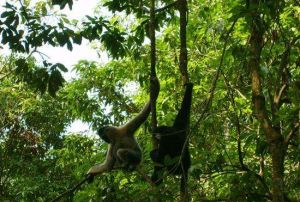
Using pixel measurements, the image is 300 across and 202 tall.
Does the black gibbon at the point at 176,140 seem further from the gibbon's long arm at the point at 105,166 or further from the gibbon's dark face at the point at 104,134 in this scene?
the gibbon's dark face at the point at 104,134

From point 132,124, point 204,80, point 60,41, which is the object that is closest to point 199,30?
point 204,80

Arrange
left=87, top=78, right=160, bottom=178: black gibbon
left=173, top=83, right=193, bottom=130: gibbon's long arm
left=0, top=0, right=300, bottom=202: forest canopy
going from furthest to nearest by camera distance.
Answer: left=87, top=78, right=160, bottom=178: black gibbon
left=173, top=83, right=193, bottom=130: gibbon's long arm
left=0, top=0, right=300, bottom=202: forest canopy

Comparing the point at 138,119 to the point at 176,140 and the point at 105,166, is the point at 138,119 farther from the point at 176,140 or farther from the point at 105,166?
the point at 105,166

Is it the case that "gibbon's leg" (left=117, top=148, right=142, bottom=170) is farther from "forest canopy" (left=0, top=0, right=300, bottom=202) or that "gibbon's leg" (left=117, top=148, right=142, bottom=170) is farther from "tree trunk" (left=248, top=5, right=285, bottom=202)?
"tree trunk" (left=248, top=5, right=285, bottom=202)

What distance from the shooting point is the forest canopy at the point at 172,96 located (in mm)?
5176

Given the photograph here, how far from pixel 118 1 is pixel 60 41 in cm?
110

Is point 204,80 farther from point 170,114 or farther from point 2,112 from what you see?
point 2,112

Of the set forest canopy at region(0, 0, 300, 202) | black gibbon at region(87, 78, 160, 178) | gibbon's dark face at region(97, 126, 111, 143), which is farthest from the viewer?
gibbon's dark face at region(97, 126, 111, 143)

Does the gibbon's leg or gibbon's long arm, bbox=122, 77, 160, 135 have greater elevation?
gibbon's long arm, bbox=122, 77, 160, 135

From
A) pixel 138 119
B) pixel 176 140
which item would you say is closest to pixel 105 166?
pixel 138 119

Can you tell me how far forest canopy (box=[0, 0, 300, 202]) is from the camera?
5.18 metres

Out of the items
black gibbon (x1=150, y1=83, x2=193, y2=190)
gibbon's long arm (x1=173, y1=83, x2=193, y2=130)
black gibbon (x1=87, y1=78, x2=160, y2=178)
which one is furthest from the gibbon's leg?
gibbon's long arm (x1=173, y1=83, x2=193, y2=130)

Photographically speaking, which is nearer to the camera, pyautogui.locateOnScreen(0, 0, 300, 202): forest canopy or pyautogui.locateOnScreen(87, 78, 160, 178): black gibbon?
pyautogui.locateOnScreen(0, 0, 300, 202): forest canopy

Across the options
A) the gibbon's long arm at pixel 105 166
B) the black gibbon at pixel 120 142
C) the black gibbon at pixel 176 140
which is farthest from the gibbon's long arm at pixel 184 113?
the gibbon's long arm at pixel 105 166
